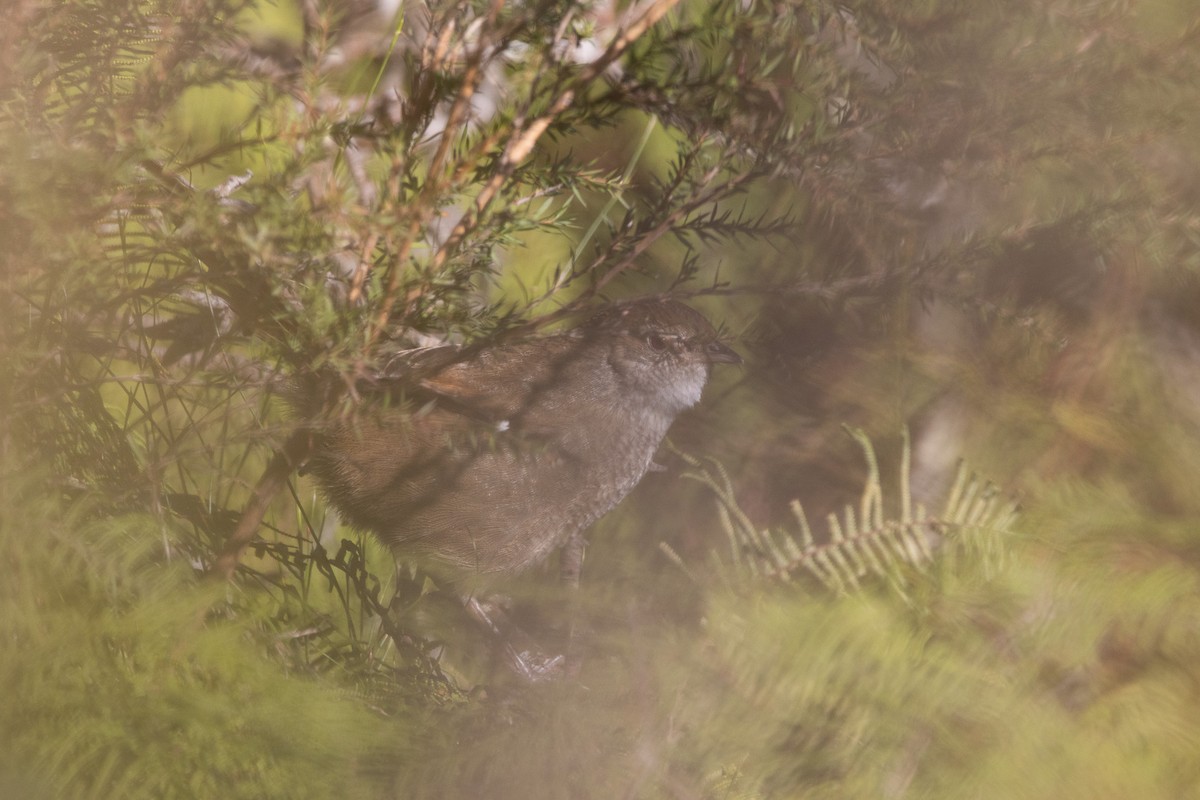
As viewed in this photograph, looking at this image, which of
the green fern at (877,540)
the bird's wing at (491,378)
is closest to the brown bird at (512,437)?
the bird's wing at (491,378)

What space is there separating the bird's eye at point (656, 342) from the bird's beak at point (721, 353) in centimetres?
10

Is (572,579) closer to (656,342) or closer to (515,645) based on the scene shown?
(515,645)

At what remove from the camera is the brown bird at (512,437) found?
3.30ft

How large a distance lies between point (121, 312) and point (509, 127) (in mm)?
448

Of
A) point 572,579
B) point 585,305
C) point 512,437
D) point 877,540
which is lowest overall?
point 572,579

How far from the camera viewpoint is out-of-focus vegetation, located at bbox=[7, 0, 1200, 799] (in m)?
0.76

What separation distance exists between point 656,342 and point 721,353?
0.50 ft

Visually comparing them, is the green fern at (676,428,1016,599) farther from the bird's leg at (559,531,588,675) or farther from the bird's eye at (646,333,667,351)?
the bird's eye at (646,333,667,351)

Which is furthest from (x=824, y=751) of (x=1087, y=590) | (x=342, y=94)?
(x=342, y=94)

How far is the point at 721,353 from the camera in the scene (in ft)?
4.20

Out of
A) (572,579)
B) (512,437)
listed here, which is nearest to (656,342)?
(512,437)

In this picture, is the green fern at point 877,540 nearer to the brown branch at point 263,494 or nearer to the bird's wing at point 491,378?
the bird's wing at point 491,378

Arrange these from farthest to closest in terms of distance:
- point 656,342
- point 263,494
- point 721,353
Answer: point 656,342 → point 721,353 → point 263,494

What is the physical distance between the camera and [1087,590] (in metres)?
1.00
